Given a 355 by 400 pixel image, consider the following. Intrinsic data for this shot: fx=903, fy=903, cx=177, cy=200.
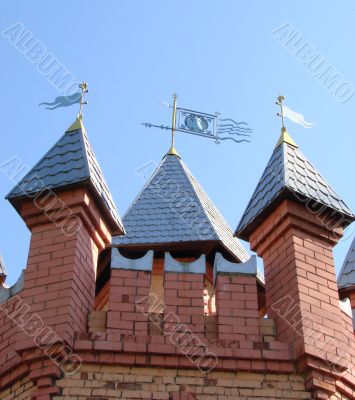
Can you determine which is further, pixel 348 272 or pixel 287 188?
pixel 348 272

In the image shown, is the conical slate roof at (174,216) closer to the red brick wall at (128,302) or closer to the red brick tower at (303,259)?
the red brick tower at (303,259)

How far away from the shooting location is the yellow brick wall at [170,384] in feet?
23.4

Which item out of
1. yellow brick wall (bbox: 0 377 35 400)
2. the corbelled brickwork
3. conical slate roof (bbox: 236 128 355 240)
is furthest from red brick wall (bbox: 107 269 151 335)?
conical slate roof (bbox: 236 128 355 240)

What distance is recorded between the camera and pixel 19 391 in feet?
24.5

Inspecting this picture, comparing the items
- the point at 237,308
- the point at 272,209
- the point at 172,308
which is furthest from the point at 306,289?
the point at 172,308

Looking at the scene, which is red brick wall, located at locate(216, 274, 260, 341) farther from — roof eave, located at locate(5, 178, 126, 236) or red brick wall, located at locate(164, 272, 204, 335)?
roof eave, located at locate(5, 178, 126, 236)

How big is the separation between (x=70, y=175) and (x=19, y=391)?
204 centimetres

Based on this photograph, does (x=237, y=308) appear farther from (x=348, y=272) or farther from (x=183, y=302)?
(x=348, y=272)

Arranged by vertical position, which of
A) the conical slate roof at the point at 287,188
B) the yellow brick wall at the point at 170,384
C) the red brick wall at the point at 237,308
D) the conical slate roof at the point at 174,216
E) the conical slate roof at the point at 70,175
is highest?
the conical slate roof at the point at 70,175

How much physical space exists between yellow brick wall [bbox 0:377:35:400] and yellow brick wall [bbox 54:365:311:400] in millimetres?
322

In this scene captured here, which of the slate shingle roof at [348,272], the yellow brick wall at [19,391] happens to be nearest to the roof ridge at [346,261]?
the slate shingle roof at [348,272]

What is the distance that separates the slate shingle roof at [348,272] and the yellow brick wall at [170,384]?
113 inches

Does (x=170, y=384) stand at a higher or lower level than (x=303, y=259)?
lower

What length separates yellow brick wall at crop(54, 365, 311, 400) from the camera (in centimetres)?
714
